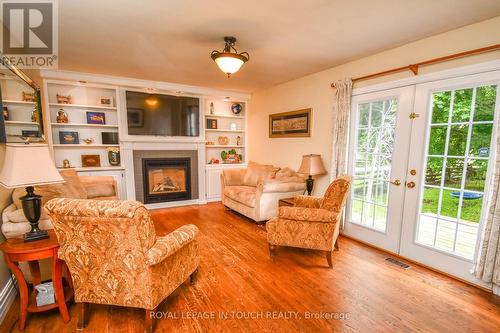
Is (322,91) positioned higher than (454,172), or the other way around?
(322,91)

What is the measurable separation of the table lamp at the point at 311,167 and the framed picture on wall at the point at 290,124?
0.61 metres

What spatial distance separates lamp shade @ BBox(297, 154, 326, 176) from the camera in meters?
3.47

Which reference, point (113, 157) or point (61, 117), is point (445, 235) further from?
point (61, 117)

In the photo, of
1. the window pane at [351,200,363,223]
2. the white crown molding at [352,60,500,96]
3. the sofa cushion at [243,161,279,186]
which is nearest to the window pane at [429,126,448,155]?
the white crown molding at [352,60,500,96]

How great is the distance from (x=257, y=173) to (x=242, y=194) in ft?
2.40

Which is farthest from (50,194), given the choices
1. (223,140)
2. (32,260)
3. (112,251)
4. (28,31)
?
(223,140)

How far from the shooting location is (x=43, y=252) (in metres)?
1.62

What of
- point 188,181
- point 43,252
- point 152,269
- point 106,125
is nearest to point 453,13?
point 152,269

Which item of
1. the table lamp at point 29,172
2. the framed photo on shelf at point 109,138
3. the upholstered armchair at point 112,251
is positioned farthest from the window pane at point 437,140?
the framed photo on shelf at point 109,138

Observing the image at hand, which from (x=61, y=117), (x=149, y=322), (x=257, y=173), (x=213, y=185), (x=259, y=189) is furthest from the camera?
(x=213, y=185)

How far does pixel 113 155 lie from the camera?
4316 millimetres

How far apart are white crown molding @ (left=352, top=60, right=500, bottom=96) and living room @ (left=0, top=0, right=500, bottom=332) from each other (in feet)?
0.04

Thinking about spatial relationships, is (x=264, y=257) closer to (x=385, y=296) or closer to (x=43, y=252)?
(x=385, y=296)

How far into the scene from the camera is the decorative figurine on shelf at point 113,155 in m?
4.32
